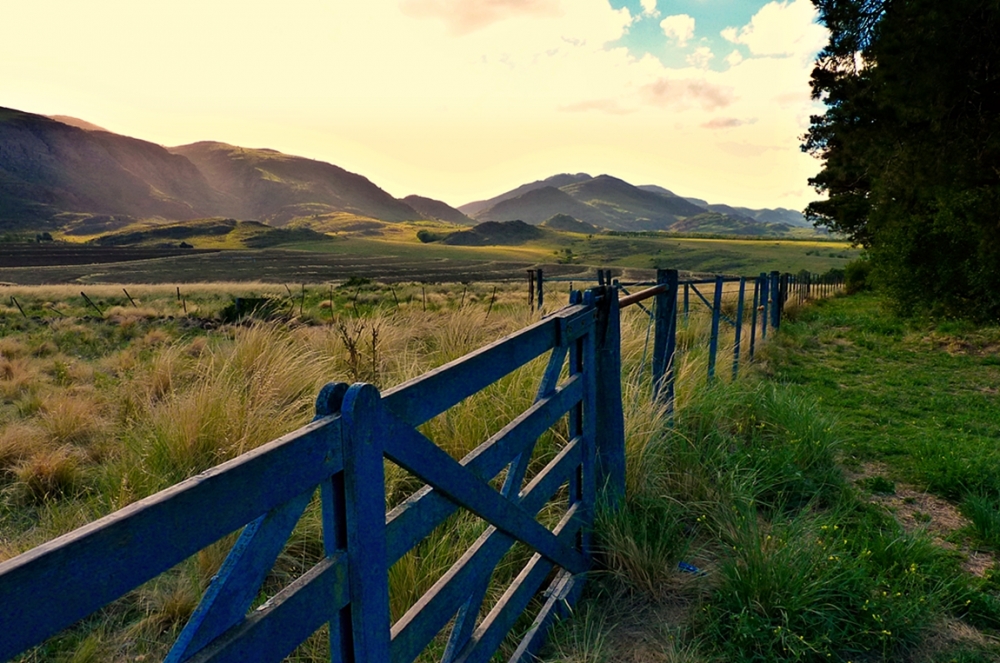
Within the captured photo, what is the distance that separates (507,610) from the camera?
247cm

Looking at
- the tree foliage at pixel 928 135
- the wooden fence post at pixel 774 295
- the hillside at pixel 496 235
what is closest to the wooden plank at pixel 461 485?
the tree foliage at pixel 928 135

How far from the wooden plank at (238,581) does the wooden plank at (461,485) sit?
0.37m

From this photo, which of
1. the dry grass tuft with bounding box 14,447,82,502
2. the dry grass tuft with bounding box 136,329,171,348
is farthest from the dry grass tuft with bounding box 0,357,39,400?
the dry grass tuft with bounding box 14,447,82,502

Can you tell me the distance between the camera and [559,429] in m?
4.18

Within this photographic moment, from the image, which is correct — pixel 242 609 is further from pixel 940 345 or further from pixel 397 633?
pixel 940 345

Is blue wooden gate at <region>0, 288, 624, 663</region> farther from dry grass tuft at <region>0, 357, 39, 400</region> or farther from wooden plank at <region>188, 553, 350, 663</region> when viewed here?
dry grass tuft at <region>0, 357, 39, 400</region>

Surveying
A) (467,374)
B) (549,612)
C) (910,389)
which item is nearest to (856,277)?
(910,389)

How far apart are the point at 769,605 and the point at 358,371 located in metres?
4.08

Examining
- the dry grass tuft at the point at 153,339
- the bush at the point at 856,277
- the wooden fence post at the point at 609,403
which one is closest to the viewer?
the wooden fence post at the point at 609,403

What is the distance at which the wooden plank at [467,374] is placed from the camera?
1.72 m

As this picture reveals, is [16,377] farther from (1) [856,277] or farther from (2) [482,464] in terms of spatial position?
(1) [856,277]

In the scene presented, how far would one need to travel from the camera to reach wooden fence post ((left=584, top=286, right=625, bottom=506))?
3.40 meters

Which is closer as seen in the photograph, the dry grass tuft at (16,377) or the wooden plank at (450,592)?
the wooden plank at (450,592)

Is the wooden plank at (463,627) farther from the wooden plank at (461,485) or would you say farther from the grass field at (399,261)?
the grass field at (399,261)
